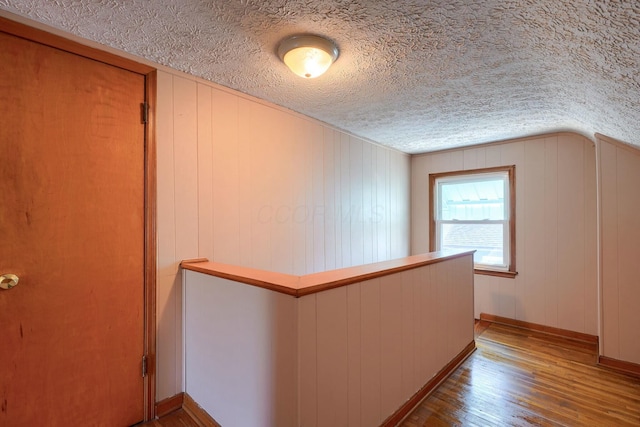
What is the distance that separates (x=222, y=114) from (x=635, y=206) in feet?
11.1

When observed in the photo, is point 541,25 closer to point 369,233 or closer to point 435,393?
point 435,393

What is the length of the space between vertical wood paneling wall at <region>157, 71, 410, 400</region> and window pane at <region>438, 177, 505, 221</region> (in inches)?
49.8

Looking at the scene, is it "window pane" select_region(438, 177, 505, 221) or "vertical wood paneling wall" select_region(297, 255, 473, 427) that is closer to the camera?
"vertical wood paneling wall" select_region(297, 255, 473, 427)

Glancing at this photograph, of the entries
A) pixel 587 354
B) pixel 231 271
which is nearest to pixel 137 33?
pixel 231 271

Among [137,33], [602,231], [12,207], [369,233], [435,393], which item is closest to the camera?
[12,207]

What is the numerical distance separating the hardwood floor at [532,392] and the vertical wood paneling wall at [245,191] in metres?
1.41

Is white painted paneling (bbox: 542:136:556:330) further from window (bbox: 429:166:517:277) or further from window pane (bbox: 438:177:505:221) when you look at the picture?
window pane (bbox: 438:177:505:221)

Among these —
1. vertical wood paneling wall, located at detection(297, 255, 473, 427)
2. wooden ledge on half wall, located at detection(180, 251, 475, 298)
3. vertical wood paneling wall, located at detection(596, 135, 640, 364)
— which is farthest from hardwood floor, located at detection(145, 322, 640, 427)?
wooden ledge on half wall, located at detection(180, 251, 475, 298)

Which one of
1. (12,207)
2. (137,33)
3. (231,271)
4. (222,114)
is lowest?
(231,271)

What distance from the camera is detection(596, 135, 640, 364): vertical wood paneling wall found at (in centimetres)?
241

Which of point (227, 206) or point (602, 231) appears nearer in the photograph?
point (227, 206)

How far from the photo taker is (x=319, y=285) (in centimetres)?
123

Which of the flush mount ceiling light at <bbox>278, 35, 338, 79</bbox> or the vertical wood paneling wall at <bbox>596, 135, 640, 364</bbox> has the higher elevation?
the flush mount ceiling light at <bbox>278, 35, 338, 79</bbox>

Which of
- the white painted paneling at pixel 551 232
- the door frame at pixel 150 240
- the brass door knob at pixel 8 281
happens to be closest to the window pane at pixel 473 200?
the white painted paneling at pixel 551 232
